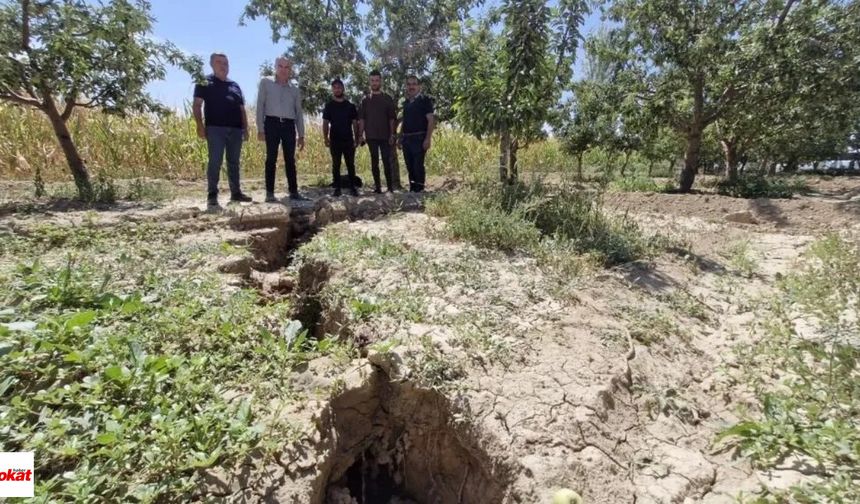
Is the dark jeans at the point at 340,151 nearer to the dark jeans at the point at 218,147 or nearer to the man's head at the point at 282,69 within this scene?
the man's head at the point at 282,69

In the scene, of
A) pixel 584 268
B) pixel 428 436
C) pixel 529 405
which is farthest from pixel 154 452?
pixel 584 268

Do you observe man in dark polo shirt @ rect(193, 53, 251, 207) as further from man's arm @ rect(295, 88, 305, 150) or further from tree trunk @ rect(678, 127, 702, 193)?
tree trunk @ rect(678, 127, 702, 193)

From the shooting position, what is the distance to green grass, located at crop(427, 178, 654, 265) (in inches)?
134

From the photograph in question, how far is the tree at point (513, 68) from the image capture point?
13.6 ft

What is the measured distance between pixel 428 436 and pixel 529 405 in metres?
0.50

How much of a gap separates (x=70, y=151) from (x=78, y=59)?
116 centimetres

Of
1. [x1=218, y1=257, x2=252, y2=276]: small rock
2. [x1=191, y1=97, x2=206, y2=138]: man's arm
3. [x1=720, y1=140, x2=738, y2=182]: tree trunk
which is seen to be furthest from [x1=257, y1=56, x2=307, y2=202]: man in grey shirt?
[x1=720, y1=140, x2=738, y2=182]: tree trunk

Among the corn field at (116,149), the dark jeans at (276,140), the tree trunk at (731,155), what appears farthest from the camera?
the tree trunk at (731,155)

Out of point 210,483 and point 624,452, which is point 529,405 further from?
point 210,483

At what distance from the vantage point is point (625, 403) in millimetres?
1911

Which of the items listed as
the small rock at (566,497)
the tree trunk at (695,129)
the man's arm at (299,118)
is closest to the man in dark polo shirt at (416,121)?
the man's arm at (299,118)

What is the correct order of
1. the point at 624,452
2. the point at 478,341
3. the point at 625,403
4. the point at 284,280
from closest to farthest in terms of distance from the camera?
the point at 624,452 < the point at 625,403 < the point at 478,341 < the point at 284,280

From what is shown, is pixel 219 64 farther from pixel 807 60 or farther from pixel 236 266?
pixel 807 60

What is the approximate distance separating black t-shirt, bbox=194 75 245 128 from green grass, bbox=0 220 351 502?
2.39 metres
